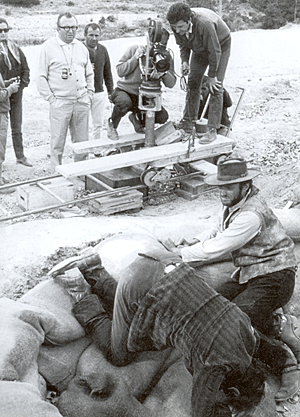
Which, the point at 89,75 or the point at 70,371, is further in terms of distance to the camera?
the point at 89,75

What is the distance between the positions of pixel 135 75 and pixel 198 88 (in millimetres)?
955

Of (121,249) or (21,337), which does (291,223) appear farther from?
(21,337)

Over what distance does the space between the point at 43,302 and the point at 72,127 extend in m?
4.59

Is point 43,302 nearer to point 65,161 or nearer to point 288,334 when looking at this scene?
point 288,334

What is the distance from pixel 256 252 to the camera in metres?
4.36

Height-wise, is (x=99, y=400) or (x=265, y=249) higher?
(x=265, y=249)

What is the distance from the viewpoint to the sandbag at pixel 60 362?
405 centimetres

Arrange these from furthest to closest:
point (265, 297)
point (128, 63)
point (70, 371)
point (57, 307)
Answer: point (128, 63) < point (57, 307) < point (265, 297) < point (70, 371)

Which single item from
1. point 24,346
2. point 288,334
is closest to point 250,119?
point 288,334

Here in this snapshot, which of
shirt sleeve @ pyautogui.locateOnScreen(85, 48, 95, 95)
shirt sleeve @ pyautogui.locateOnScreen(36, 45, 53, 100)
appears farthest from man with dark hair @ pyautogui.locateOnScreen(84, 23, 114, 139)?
shirt sleeve @ pyautogui.locateOnScreen(36, 45, 53, 100)

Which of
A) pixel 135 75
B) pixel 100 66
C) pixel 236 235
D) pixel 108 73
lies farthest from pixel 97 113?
pixel 236 235

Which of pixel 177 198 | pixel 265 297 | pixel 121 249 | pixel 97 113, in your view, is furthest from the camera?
pixel 97 113

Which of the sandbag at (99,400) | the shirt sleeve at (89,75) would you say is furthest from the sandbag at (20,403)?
the shirt sleeve at (89,75)

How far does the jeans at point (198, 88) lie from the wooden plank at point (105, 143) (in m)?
0.80
